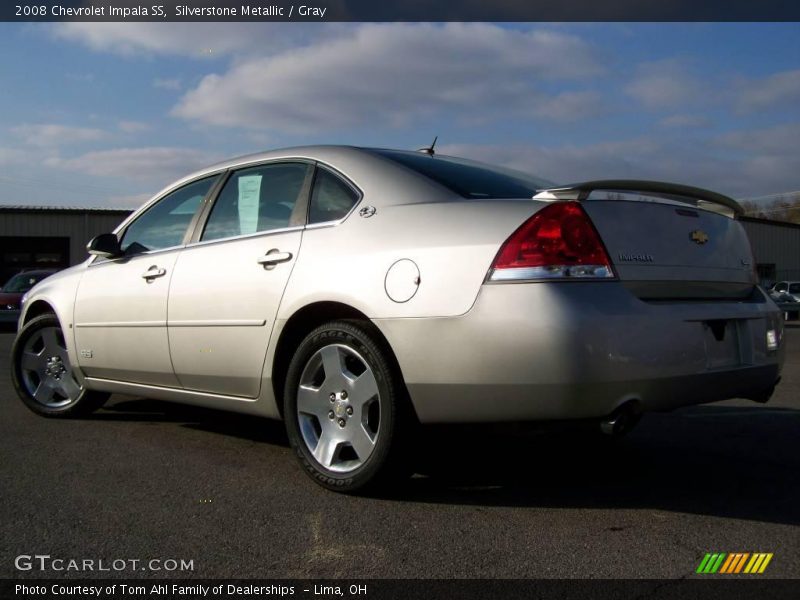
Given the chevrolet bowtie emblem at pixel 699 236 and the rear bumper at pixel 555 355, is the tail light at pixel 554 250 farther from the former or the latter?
the chevrolet bowtie emblem at pixel 699 236

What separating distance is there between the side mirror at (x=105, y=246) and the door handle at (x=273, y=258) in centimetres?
154

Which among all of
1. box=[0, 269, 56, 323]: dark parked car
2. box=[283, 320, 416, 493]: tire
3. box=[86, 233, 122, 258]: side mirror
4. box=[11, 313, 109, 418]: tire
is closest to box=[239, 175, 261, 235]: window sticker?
box=[283, 320, 416, 493]: tire

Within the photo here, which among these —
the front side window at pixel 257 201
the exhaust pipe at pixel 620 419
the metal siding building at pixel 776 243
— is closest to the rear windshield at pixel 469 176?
the front side window at pixel 257 201

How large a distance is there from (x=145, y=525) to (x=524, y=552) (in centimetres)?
143

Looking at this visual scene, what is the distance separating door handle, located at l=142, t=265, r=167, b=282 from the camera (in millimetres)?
4559

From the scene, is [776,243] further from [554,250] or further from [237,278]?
[554,250]

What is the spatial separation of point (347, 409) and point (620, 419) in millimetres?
1148

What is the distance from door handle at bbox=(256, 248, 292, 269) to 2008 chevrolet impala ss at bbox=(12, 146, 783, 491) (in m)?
0.01

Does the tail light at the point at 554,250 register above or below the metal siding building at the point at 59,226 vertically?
above

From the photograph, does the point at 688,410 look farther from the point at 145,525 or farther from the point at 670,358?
the point at 145,525

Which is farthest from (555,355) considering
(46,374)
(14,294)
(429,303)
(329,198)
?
(14,294)

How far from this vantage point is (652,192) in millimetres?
3543

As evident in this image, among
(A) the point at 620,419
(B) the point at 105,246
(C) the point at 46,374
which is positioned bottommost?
(C) the point at 46,374

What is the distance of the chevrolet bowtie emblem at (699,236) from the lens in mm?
3518
